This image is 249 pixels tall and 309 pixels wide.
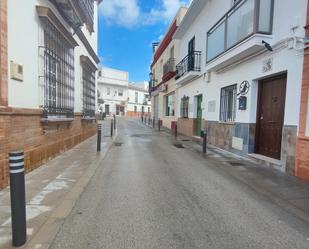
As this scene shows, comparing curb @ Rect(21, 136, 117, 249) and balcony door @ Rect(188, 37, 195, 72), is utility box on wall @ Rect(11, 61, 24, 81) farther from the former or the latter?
balcony door @ Rect(188, 37, 195, 72)

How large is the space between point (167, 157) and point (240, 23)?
16.7 feet

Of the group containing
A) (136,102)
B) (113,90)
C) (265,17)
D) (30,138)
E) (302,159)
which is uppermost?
(113,90)

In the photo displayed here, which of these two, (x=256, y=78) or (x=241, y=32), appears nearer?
(x=256, y=78)

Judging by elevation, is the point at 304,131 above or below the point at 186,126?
above

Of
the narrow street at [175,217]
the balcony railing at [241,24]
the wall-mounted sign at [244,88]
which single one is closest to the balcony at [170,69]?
the balcony railing at [241,24]

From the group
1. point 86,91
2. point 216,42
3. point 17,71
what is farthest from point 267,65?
point 86,91

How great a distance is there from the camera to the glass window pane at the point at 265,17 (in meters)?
7.24

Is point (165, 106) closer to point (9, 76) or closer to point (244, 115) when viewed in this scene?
point (244, 115)

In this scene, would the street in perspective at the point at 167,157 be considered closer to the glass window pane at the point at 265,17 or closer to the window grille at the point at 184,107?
the glass window pane at the point at 265,17

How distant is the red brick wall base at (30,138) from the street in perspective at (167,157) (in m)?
0.03

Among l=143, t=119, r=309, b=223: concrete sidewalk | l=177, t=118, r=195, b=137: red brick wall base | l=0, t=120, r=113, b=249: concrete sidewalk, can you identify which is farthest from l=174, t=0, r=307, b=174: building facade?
l=0, t=120, r=113, b=249: concrete sidewalk

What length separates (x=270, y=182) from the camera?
5.73 metres

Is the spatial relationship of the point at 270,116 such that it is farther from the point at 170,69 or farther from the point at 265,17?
the point at 170,69

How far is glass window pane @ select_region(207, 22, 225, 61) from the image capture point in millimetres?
9938
